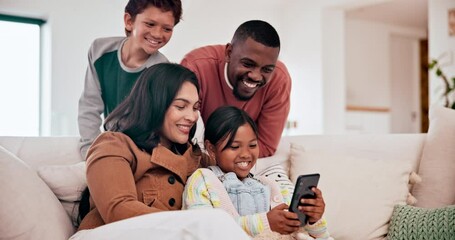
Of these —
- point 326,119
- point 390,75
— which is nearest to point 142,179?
point 326,119

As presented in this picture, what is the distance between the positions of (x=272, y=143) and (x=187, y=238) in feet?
3.27

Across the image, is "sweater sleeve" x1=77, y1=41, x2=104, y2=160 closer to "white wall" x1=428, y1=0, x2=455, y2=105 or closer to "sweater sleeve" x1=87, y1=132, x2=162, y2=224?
"sweater sleeve" x1=87, y1=132, x2=162, y2=224

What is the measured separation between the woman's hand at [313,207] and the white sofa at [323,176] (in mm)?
349

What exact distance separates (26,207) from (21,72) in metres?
0.94

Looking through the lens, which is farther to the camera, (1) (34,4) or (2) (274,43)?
(1) (34,4)

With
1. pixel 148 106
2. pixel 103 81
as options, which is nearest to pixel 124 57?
pixel 103 81

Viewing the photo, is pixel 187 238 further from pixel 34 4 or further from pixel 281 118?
pixel 34 4

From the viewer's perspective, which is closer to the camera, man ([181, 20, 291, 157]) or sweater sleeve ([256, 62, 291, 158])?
man ([181, 20, 291, 157])

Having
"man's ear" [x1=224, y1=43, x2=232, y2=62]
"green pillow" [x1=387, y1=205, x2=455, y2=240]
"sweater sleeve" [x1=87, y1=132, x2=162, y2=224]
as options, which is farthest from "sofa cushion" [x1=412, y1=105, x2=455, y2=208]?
"sweater sleeve" [x1=87, y1=132, x2=162, y2=224]

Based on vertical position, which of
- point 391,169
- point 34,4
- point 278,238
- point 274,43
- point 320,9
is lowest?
point 278,238

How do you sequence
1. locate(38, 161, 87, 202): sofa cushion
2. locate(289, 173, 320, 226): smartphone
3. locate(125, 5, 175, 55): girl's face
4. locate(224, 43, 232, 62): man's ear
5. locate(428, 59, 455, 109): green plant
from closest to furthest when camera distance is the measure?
locate(289, 173, 320, 226): smartphone
locate(38, 161, 87, 202): sofa cushion
locate(125, 5, 175, 55): girl's face
locate(224, 43, 232, 62): man's ear
locate(428, 59, 455, 109): green plant

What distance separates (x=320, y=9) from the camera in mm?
5223

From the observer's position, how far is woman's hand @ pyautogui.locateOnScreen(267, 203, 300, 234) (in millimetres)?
1416

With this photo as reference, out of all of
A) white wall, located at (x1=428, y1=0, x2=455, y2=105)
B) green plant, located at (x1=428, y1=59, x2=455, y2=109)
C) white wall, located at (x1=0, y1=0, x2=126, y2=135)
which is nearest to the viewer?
white wall, located at (x1=0, y1=0, x2=126, y2=135)
